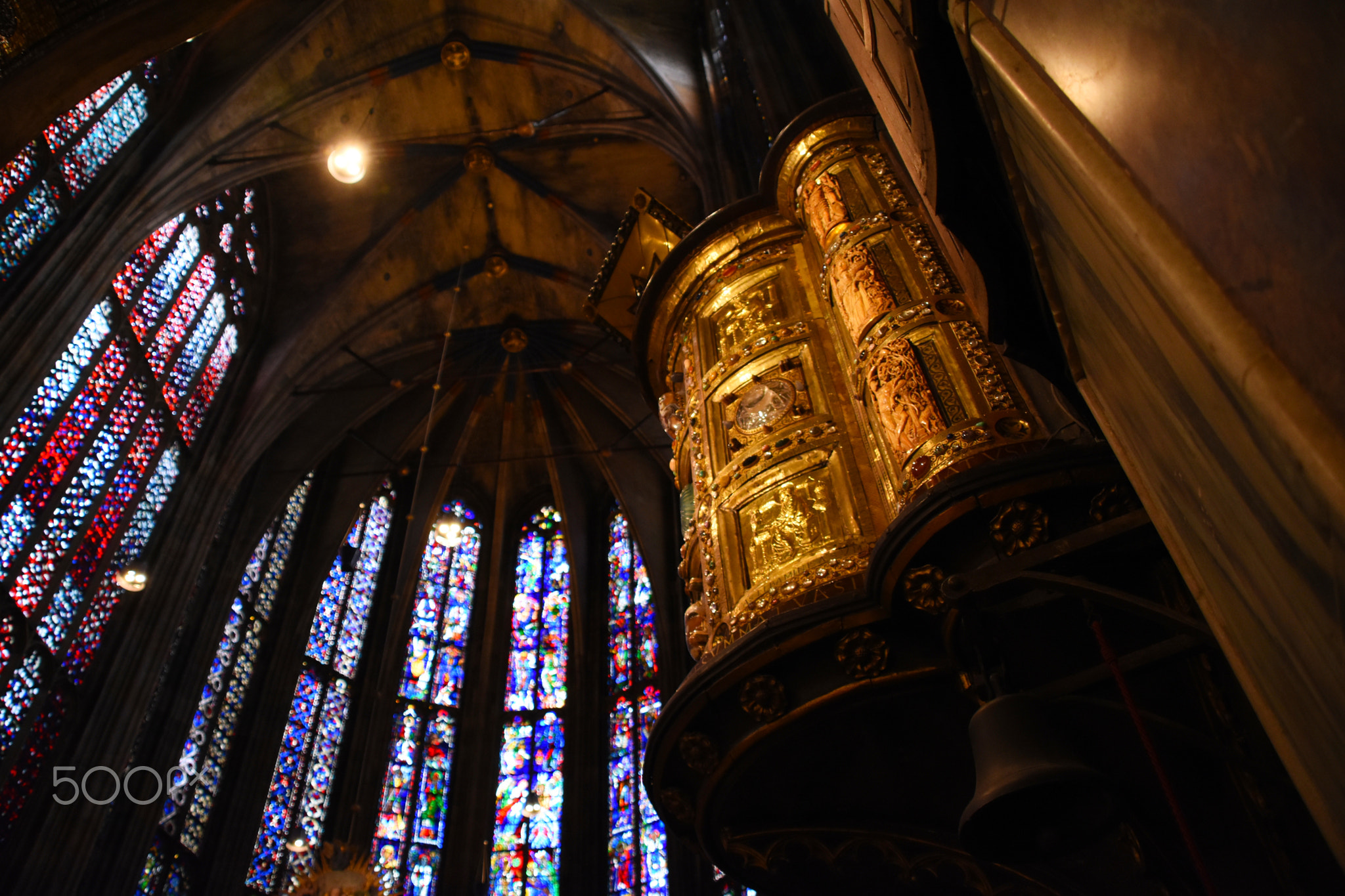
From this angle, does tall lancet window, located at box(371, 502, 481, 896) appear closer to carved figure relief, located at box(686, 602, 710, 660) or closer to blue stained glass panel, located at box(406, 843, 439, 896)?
blue stained glass panel, located at box(406, 843, 439, 896)

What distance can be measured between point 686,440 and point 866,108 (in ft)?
7.56

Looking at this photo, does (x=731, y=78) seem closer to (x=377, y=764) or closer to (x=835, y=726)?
(x=835, y=726)

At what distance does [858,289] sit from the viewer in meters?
4.77

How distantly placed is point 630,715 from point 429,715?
2968 millimetres

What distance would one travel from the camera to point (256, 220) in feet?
46.9

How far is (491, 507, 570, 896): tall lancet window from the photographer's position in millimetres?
12359

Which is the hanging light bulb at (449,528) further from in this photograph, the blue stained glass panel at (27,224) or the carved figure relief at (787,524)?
the carved figure relief at (787,524)

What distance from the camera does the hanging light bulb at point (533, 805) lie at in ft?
42.2

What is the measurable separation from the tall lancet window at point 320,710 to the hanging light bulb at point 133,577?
3.15 metres

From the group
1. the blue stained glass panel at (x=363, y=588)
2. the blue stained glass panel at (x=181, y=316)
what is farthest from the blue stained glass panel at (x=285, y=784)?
the blue stained glass panel at (x=181, y=316)

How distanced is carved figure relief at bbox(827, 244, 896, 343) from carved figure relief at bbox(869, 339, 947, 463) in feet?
0.84

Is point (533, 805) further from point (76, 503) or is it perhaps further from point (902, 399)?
point (902, 399)

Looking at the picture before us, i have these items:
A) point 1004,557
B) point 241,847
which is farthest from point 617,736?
point 1004,557

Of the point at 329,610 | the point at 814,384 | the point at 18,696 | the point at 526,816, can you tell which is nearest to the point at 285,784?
the point at 329,610
